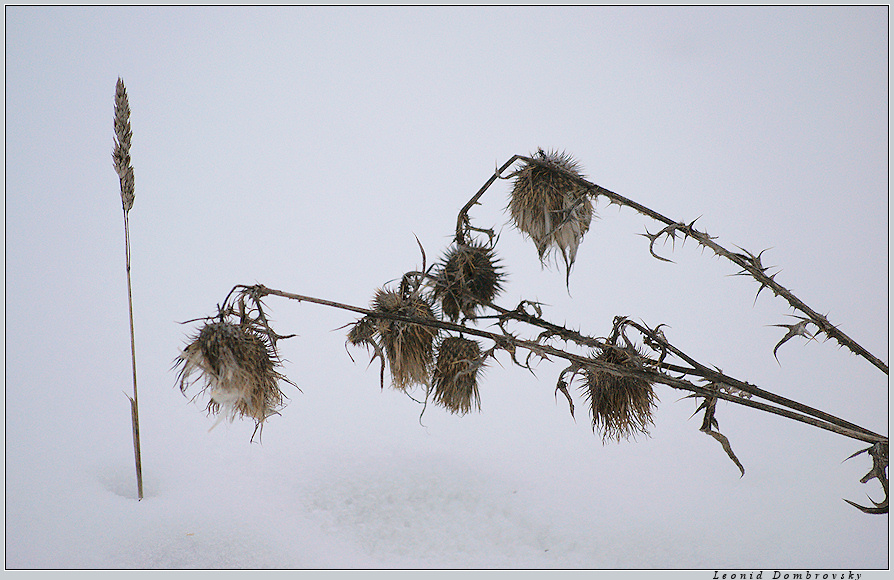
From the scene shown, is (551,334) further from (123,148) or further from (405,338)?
(123,148)

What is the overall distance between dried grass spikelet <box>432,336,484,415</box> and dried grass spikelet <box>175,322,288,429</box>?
0.85 feet

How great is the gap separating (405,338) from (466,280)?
17 cm

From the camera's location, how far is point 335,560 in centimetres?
128

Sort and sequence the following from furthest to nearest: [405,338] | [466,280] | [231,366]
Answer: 1. [466,280]
2. [405,338]
3. [231,366]

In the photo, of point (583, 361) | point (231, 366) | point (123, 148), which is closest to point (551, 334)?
point (583, 361)

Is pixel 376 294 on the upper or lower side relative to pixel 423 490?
upper

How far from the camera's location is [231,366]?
87 cm

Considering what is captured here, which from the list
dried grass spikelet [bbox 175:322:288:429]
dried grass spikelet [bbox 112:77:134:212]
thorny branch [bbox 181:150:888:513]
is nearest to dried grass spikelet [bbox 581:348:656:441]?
thorny branch [bbox 181:150:888:513]

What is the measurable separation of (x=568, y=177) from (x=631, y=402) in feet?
1.13

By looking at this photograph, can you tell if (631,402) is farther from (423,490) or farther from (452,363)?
(423,490)

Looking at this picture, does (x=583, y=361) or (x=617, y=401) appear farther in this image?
(x=617, y=401)

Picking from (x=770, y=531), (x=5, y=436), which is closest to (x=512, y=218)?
A: (x=770, y=531)
